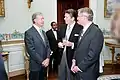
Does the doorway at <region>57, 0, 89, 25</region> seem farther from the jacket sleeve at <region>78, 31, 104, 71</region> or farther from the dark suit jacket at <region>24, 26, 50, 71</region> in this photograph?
the jacket sleeve at <region>78, 31, 104, 71</region>

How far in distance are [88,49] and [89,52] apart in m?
0.04

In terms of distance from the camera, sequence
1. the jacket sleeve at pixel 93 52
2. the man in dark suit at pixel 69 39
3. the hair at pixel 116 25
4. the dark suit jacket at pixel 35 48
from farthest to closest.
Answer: the man in dark suit at pixel 69 39 < the dark suit jacket at pixel 35 48 < the jacket sleeve at pixel 93 52 < the hair at pixel 116 25

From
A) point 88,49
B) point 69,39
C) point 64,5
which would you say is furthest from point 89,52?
point 64,5

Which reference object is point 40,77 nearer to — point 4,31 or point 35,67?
point 35,67

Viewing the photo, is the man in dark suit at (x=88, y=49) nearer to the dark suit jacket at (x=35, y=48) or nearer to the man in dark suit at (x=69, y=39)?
the man in dark suit at (x=69, y=39)

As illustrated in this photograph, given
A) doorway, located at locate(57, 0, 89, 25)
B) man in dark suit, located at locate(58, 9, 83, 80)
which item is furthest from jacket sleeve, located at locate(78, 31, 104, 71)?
doorway, located at locate(57, 0, 89, 25)

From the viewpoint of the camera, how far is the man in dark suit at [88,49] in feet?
9.16

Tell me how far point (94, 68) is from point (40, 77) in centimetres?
89

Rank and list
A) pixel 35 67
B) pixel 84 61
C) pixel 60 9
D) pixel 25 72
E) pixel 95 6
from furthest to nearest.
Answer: pixel 60 9 → pixel 95 6 → pixel 25 72 → pixel 35 67 → pixel 84 61

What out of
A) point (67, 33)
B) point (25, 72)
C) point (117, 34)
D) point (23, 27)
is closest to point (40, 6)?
point (23, 27)

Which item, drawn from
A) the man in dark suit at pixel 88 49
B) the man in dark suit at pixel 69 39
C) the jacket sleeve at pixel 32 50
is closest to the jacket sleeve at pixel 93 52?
the man in dark suit at pixel 88 49

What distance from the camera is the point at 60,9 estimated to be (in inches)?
300

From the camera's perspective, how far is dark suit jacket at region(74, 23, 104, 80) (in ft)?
9.15

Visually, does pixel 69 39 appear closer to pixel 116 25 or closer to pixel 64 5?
pixel 116 25
